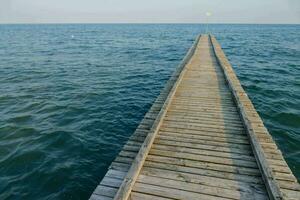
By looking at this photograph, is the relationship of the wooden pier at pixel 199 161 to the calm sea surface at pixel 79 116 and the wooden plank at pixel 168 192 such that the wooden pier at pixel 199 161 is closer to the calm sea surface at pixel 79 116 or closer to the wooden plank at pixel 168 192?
the wooden plank at pixel 168 192

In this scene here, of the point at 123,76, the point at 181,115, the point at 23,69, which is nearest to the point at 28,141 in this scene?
the point at 181,115

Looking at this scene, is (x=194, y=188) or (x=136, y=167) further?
(x=136, y=167)

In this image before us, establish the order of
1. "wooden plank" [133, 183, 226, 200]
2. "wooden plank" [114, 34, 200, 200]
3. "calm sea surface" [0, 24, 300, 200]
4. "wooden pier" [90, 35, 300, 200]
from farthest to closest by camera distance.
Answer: "calm sea surface" [0, 24, 300, 200]
"wooden pier" [90, 35, 300, 200]
"wooden plank" [133, 183, 226, 200]
"wooden plank" [114, 34, 200, 200]

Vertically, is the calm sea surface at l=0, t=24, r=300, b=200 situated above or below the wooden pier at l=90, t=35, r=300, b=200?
below

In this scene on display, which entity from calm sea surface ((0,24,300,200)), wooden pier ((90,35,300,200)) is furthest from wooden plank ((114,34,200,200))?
calm sea surface ((0,24,300,200))

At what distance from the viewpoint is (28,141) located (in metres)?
11.2

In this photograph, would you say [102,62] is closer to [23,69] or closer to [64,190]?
[23,69]

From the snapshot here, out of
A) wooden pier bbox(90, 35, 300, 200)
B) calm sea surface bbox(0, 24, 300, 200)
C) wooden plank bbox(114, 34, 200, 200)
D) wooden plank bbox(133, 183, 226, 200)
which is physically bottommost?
calm sea surface bbox(0, 24, 300, 200)

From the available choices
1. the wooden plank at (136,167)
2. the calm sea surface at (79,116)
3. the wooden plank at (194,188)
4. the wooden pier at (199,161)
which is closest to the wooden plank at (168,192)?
the wooden pier at (199,161)

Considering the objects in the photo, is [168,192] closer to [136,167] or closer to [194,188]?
[194,188]

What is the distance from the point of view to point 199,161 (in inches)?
273

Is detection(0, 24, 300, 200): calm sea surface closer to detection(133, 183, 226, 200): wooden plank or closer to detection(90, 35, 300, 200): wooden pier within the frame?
detection(90, 35, 300, 200): wooden pier

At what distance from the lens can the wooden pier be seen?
5.71 meters

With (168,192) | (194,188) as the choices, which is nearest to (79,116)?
(168,192)
